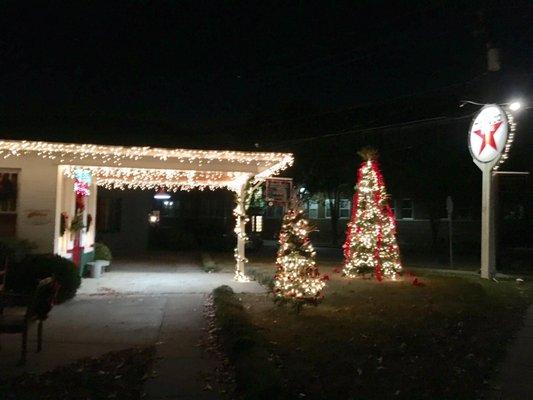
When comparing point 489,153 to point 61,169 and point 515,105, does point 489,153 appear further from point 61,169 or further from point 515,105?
point 61,169

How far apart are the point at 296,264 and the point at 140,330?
2848 mm

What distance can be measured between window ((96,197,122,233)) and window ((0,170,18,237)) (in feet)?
42.6

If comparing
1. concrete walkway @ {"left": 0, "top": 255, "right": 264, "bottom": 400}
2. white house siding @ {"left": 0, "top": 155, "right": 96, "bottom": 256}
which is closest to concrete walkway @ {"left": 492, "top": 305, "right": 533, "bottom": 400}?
concrete walkway @ {"left": 0, "top": 255, "right": 264, "bottom": 400}

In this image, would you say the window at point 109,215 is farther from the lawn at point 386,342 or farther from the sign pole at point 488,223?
the sign pole at point 488,223

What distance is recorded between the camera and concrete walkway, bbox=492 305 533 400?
6.01 m

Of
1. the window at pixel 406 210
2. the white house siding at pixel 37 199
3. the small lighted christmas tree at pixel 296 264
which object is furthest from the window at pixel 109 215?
the window at pixel 406 210

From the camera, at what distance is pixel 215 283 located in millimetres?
15188

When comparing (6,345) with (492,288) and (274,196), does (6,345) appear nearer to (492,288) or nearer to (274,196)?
(274,196)

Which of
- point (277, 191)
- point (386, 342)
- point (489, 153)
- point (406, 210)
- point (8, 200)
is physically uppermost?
point (489, 153)

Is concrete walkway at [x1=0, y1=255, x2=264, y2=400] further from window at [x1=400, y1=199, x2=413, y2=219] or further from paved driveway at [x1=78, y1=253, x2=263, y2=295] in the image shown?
window at [x1=400, y1=199, x2=413, y2=219]

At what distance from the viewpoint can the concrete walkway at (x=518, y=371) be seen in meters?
6.01

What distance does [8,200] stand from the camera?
12.8m

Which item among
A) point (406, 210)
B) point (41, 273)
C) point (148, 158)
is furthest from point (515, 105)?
point (406, 210)

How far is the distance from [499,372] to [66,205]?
35.4 feet
